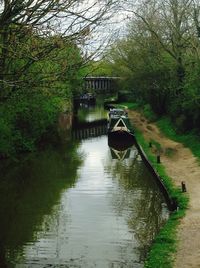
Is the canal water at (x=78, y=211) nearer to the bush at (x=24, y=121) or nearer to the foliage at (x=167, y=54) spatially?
the bush at (x=24, y=121)

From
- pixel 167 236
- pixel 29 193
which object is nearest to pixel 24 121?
pixel 29 193

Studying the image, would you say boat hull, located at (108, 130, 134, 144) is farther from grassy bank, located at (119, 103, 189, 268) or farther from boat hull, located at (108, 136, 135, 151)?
grassy bank, located at (119, 103, 189, 268)

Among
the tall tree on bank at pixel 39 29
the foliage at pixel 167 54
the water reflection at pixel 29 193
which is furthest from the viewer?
the foliage at pixel 167 54

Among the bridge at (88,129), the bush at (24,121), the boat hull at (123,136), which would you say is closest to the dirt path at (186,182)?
the boat hull at (123,136)

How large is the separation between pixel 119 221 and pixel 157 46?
103 ft

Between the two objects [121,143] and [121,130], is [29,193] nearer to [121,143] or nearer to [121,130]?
[121,143]

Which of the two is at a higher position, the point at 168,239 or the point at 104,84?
the point at 104,84

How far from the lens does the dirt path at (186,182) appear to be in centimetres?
1396

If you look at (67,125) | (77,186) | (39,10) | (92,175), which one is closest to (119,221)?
(77,186)

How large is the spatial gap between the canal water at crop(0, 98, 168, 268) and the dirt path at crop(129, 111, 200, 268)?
1.26 meters

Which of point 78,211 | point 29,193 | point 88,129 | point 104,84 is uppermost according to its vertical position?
point 104,84

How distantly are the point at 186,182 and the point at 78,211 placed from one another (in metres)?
5.81

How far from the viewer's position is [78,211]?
20.5m

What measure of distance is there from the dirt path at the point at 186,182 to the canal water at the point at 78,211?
4.14 feet
